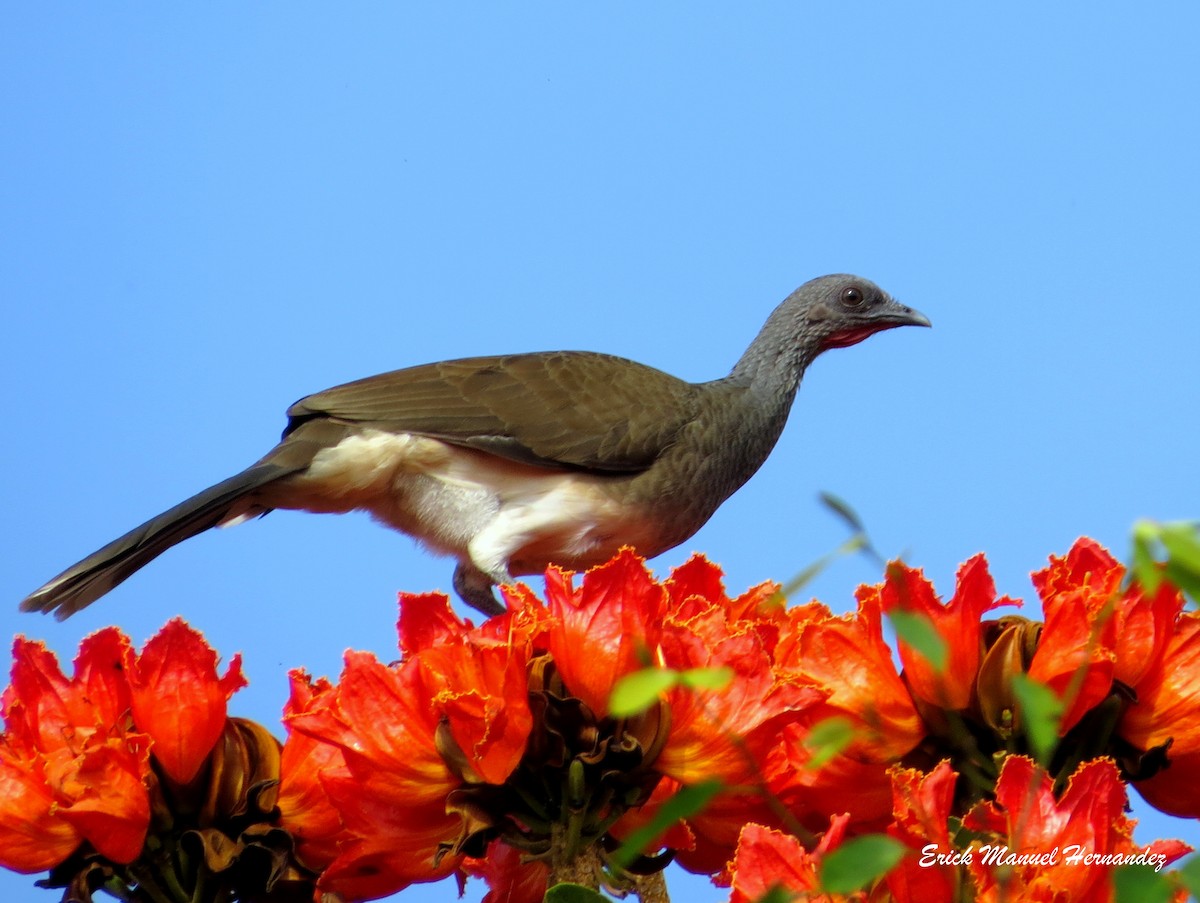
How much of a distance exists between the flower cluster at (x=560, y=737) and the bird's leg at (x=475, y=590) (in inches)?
125

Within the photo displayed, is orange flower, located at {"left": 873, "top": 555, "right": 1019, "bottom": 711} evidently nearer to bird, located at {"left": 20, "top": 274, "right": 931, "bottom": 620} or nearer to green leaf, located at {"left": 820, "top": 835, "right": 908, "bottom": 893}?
green leaf, located at {"left": 820, "top": 835, "right": 908, "bottom": 893}

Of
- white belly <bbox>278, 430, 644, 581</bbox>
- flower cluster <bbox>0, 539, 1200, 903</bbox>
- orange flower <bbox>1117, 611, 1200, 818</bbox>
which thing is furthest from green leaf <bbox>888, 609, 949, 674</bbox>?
white belly <bbox>278, 430, 644, 581</bbox>

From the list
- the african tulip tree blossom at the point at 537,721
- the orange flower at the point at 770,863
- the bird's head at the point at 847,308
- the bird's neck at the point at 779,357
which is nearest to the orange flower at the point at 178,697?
the african tulip tree blossom at the point at 537,721

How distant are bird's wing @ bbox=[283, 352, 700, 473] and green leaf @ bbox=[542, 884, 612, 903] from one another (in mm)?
3434

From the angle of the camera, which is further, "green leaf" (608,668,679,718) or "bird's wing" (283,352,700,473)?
"bird's wing" (283,352,700,473)

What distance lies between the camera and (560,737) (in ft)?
4.09

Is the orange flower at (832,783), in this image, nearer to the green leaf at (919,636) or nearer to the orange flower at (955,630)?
the orange flower at (955,630)

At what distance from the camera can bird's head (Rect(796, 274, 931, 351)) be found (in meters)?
5.44

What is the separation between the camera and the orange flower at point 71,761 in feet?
4.30

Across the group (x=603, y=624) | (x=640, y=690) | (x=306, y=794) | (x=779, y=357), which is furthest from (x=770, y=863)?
(x=779, y=357)

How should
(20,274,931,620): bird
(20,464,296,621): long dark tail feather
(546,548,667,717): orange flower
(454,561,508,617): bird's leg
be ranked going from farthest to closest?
(454,561,508,617): bird's leg → (20,274,931,620): bird → (20,464,296,621): long dark tail feather → (546,548,667,717): orange flower

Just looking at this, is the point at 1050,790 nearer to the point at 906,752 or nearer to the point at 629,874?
the point at 906,752

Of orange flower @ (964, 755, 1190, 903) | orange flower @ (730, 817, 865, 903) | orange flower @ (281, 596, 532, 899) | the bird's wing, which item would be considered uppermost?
the bird's wing

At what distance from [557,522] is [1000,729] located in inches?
127
